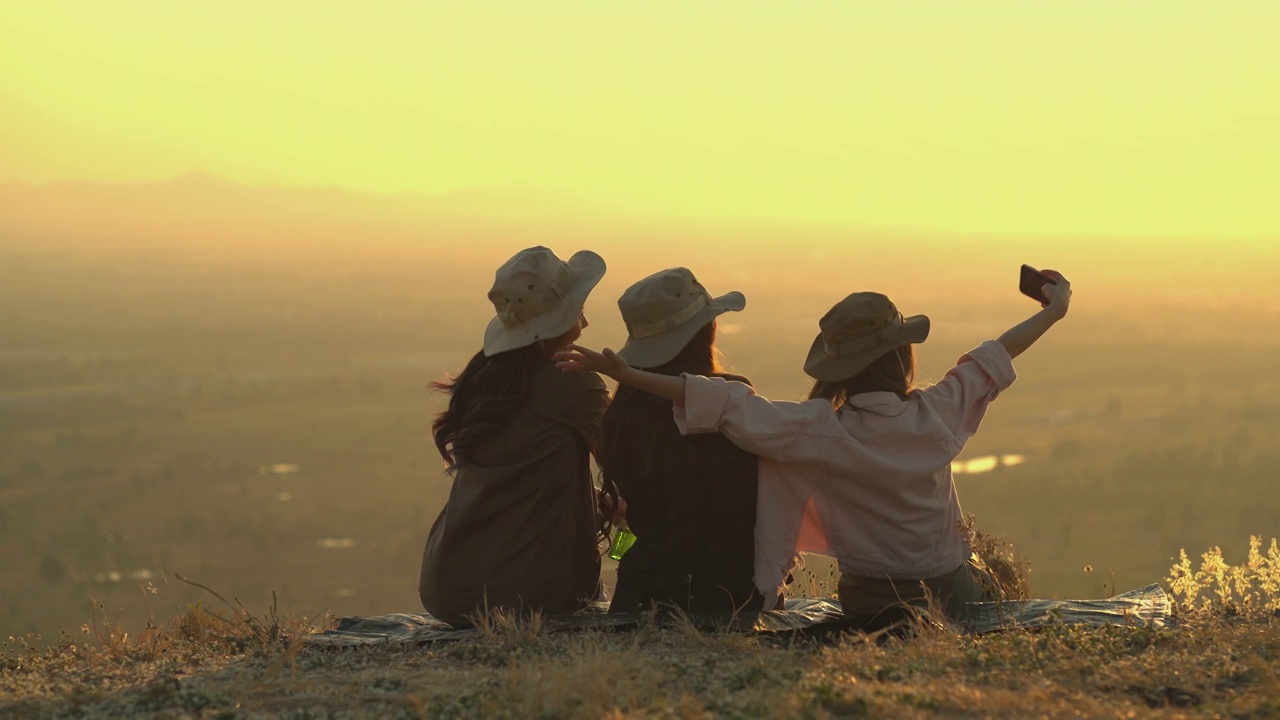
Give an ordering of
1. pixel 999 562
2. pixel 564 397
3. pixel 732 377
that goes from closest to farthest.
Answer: pixel 732 377 → pixel 564 397 → pixel 999 562

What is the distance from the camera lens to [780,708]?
13.6 ft

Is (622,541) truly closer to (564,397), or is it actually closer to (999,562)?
(564,397)

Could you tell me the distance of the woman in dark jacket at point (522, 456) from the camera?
603 cm

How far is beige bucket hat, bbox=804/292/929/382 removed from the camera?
5.60 meters

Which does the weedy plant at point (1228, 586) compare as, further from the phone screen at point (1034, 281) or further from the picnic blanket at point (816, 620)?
the phone screen at point (1034, 281)

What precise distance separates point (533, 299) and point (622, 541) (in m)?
1.20

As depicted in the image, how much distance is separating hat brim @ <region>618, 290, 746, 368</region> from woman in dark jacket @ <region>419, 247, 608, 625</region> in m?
0.32

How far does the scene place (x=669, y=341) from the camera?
586cm

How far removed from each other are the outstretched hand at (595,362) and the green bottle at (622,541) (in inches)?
46.7

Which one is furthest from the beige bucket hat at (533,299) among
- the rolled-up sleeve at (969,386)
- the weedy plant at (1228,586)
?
the weedy plant at (1228,586)

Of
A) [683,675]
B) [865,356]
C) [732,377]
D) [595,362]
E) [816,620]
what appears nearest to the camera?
[683,675]

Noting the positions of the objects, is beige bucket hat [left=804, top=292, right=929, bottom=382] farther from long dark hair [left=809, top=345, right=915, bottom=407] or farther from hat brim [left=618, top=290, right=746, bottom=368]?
hat brim [left=618, top=290, right=746, bottom=368]

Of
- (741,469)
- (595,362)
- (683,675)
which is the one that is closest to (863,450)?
(741,469)

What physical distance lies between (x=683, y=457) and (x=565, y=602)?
2.86 feet
